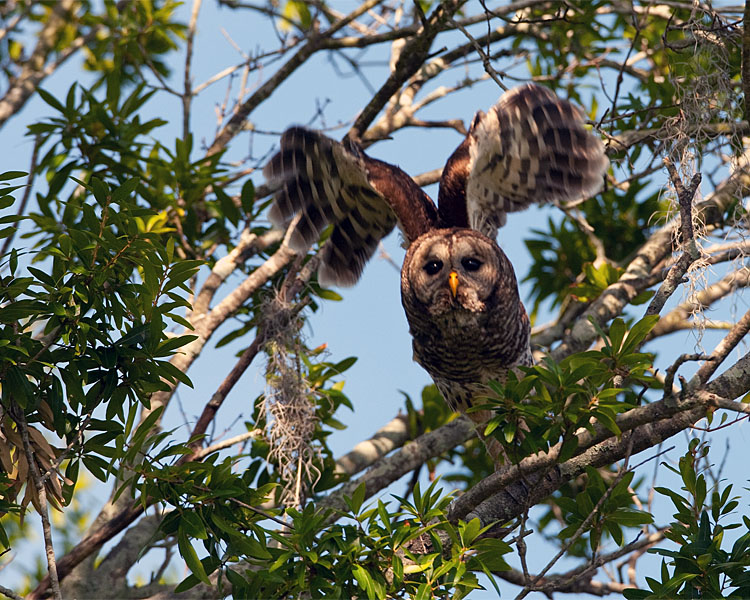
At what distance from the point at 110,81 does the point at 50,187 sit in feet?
2.31

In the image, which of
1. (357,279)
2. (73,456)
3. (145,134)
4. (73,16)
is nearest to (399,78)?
(357,279)

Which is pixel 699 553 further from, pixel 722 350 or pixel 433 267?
pixel 433 267

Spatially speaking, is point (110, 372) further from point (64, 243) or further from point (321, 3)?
point (321, 3)

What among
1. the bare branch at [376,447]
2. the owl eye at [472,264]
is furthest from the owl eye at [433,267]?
the bare branch at [376,447]

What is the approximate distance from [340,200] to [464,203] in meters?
0.74

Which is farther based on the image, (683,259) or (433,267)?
(433,267)

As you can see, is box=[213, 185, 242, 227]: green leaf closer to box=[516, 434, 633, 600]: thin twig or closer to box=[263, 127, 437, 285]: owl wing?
box=[263, 127, 437, 285]: owl wing

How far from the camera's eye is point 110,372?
→ 2.89 meters

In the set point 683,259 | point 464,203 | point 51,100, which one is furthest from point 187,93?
point 683,259

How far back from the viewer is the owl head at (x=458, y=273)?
4.01 meters

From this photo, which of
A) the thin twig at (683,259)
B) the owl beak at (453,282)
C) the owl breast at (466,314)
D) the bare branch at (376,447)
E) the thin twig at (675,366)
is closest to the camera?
the thin twig at (675,366)

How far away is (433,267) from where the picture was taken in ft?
13.5

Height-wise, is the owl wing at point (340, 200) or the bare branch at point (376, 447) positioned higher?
the owl wing at point (340, 200)

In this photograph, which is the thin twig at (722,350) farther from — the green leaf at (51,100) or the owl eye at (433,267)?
the green leaf at (51,100)
